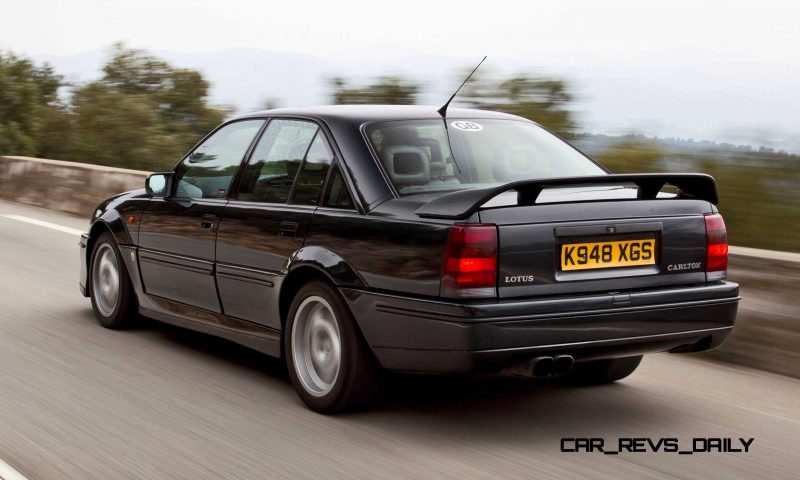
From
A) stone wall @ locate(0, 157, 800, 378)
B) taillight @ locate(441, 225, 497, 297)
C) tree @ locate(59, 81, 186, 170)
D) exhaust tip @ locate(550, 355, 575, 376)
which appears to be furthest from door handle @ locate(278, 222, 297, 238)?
tree @ locate(59, 81, 186, 170)

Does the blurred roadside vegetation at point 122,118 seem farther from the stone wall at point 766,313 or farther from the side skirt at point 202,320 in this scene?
the stone wall at point 766,313

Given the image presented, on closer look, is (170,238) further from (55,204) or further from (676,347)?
(55,204)

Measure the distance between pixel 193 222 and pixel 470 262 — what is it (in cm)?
238

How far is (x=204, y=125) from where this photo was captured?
21953mm

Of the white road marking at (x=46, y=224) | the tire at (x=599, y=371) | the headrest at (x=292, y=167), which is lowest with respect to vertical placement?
the white road marking at (x=46, y=224)

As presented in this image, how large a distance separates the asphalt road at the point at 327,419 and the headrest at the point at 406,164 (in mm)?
1137

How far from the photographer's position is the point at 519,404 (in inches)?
232

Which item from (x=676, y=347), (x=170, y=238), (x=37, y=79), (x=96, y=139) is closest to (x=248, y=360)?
(x=170, y=238)

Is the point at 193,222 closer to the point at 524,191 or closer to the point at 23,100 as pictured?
the point at 524,191

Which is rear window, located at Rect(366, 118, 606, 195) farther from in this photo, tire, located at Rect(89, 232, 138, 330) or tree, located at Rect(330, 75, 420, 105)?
tree, located at Rect(330, 75, 420, 105)

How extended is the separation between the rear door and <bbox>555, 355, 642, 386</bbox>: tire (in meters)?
1.63

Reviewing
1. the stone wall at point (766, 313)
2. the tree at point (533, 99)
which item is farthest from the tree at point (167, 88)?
the stone wall at point (766, 313)

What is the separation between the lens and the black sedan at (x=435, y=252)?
4.96m

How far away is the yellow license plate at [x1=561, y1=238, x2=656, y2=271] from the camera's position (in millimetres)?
5113
